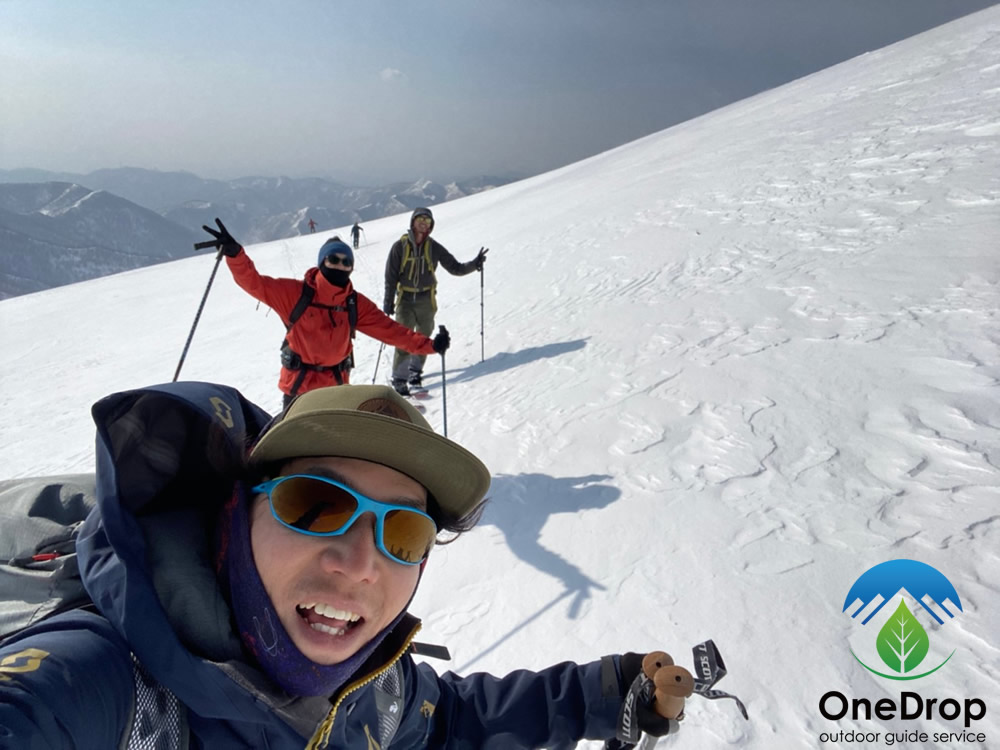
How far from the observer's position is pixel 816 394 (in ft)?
14.8

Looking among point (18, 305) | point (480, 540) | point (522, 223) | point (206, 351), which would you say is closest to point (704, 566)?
point (480, 540)

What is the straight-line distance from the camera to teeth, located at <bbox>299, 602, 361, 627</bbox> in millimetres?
1245

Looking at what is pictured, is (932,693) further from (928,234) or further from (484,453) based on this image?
(928,234)

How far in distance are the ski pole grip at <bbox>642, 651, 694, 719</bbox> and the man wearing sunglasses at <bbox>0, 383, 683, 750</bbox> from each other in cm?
77

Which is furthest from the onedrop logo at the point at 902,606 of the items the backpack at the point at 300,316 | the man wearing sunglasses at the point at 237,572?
the backpack at the point at 300,316

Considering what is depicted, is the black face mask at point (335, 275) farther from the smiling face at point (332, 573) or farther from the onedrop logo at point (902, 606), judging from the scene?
the onedrop logo at point (902, 606)

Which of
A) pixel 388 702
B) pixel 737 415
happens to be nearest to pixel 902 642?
pixel 737 415

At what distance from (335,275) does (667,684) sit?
3780 mm

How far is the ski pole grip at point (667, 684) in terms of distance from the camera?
1637mm

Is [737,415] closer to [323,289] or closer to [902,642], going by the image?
[902,642]

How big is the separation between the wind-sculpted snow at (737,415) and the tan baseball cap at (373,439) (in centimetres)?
175

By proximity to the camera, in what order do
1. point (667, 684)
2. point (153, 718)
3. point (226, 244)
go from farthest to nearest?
1. point (226, 244)
2. point (667, 684)
3. point (153, 718)

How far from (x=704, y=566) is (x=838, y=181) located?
Result: 9973 mm

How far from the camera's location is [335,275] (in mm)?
4461
